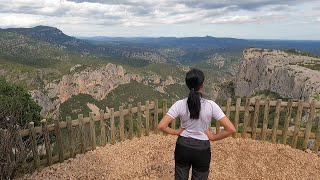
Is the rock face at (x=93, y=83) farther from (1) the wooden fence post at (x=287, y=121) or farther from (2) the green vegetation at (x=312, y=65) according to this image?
(1) the wooden fence post at (x=287, y=121)

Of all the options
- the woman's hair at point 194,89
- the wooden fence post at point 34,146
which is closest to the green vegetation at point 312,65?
the wooden fence post at point 34,146

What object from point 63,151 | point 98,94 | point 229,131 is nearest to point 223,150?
point 63,151

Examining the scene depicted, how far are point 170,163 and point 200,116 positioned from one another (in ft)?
14.8

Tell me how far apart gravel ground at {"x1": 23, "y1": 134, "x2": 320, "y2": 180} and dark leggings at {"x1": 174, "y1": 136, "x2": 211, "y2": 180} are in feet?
11.1

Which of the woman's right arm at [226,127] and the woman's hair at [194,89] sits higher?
the woman's hair at [194,89]

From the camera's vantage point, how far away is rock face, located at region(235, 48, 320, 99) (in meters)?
44.3

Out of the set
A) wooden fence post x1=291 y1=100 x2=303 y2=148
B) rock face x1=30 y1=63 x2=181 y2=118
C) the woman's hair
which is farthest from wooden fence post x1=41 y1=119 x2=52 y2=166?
rock face x1=30 y1=63 x2=181 y2=118

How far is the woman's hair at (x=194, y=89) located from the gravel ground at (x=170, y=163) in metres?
3.93

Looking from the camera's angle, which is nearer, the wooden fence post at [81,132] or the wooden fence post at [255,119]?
the wooden fence post at [81,132]

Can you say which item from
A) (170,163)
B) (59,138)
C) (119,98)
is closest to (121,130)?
(59,138)

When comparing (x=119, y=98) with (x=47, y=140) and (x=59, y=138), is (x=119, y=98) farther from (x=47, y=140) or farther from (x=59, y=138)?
(x=47, y=140)

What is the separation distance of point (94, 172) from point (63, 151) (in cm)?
145

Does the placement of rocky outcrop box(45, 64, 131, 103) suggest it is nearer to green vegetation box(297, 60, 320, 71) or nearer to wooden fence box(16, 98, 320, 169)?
green vegetation box(297, 60, 320, 71)

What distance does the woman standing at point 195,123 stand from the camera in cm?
457
